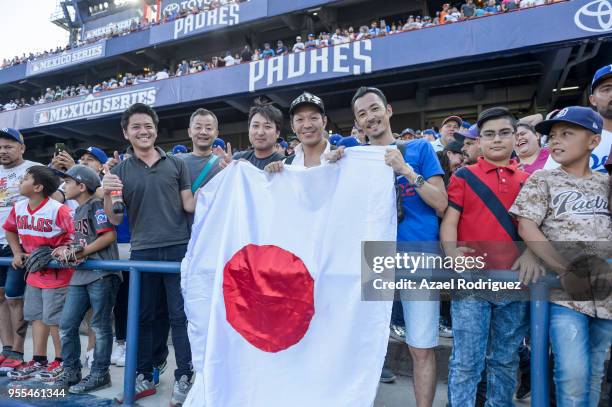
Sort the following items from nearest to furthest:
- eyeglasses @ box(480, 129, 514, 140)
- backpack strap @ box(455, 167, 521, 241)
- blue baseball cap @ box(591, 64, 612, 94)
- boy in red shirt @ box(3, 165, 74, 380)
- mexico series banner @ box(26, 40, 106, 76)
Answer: backpack strap @ box(455, 167, 521, 241), eyeglasses @ box(480, 129, 514, 140), blue baseball cap @ box(591, 64, 612, 94), boy in red shirt @ box(3, 165, 74, 380), mexico series banner @ box(26, 40, 106, 76)

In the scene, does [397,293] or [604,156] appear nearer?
[397,293]

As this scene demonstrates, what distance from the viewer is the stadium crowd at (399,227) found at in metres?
1.73

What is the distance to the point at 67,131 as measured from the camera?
18203 millimetres

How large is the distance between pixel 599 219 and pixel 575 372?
2.15 feet

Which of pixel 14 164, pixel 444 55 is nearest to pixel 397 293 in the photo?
pixel 14 164


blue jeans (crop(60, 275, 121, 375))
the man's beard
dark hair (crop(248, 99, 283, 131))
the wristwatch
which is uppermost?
dark hair (crop(248, 99, 283, 131))

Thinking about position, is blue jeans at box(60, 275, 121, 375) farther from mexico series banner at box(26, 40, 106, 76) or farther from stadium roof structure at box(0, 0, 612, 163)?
mexico series banner at box(26, 40, 106, 76)

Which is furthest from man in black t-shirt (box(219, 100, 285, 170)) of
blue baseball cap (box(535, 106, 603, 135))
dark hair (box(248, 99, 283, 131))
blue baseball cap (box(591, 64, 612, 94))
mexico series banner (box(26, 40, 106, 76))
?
mexico series banner (box(26, 40, 106, 76))

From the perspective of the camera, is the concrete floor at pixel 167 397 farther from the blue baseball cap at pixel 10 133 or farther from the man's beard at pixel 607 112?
the blue baseball cap at pixel 10 133

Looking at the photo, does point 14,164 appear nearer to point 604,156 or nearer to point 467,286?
point 467,286

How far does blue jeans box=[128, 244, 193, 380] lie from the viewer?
2.53m

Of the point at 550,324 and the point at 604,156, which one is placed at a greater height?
the point at 604,156

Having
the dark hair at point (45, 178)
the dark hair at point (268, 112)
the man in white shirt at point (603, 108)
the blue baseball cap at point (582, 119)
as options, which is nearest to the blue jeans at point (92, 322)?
the dark hair at point (45, 178)
